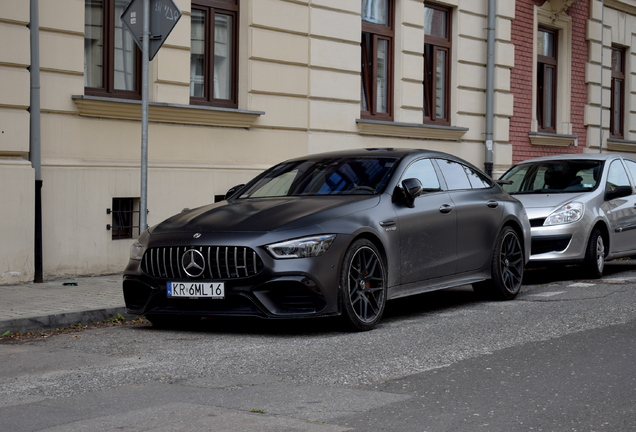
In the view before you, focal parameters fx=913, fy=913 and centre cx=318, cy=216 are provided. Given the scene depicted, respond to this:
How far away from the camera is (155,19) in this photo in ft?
29.6

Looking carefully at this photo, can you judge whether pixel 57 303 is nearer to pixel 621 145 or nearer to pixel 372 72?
pixel 372 72

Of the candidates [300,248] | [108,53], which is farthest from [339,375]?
[108,53]

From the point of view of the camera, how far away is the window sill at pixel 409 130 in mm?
15281

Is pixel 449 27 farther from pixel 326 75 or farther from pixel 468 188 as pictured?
pixel 468 188

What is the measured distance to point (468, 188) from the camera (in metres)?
8.84

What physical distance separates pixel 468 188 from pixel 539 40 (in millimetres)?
12848

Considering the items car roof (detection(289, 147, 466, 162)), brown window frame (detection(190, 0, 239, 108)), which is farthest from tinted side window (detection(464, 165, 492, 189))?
brown window frame (detection(190, 0, 239, 108))

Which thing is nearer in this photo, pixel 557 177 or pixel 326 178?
pixel 326 178

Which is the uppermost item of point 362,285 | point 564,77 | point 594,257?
point 564,77

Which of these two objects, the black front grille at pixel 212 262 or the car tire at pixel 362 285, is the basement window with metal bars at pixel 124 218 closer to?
the black front grille at pixel 212 262

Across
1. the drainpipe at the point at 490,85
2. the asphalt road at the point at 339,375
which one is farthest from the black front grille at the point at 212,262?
the drainpipe at the point at 490,85

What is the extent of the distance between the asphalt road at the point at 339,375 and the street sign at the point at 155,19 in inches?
116

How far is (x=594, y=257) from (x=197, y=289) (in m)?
5.93

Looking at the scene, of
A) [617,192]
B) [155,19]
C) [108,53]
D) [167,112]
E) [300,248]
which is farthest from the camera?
[167,112]
